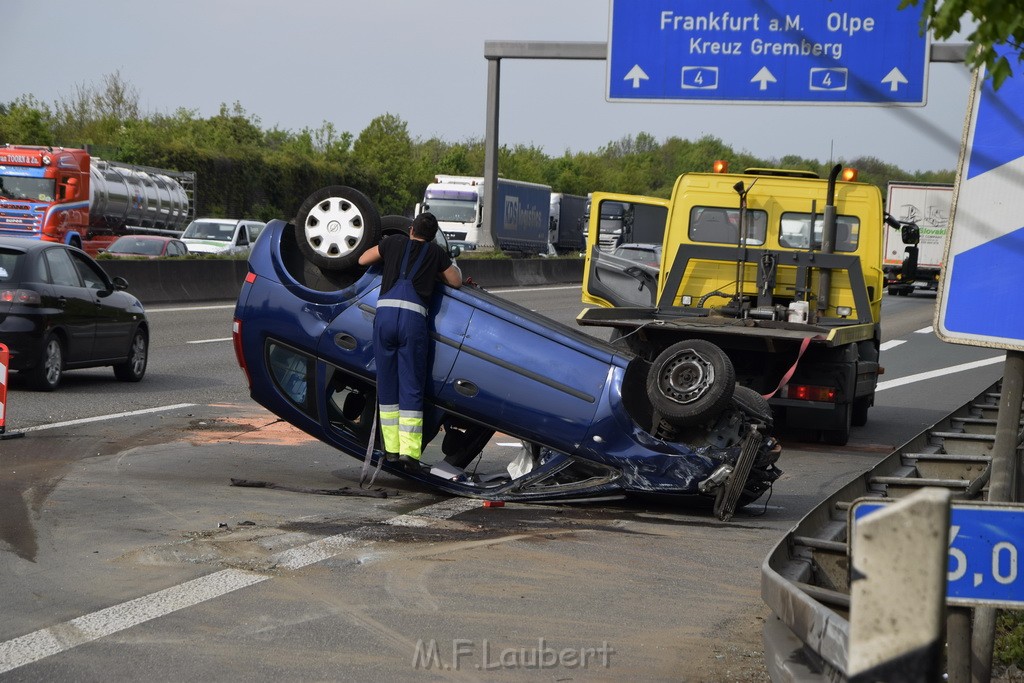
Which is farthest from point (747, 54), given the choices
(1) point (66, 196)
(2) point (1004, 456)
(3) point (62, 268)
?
(1) point (66, 196)

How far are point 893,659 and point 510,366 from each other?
6.45m

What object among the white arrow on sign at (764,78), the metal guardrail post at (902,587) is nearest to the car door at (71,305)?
the white arrow on sign at (764,78)

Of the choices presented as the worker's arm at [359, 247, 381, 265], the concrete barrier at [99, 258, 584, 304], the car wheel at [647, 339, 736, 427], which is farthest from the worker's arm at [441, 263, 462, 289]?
the concrete barrier at [99, 258, 584, 304]

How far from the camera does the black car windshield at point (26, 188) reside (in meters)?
35.4

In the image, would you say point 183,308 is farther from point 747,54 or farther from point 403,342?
point 403,342

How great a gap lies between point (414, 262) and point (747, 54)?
444 inches

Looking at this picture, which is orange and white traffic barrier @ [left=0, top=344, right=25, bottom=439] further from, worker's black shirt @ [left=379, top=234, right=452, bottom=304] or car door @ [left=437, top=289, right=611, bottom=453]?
car door @ [left=437, top=289, right=611, bottom=453]

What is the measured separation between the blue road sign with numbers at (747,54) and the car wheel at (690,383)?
34.0ft

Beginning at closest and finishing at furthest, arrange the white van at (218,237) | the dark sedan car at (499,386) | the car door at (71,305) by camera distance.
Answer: the dark sedan car at (499,386) < the car door at (71,305) < the white van at (218,237)

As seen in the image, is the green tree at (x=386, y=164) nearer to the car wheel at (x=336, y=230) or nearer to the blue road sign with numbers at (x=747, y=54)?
the blue road sign with numbers at (x=747, y=54)

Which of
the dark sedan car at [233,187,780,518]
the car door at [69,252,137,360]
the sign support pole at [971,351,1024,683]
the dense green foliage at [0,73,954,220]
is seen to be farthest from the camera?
the dense green foliage at [0,73,954,220]

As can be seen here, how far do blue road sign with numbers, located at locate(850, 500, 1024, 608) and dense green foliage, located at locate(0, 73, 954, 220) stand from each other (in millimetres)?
34022

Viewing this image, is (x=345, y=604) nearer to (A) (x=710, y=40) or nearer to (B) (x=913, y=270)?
(B) (x=913, y=270)

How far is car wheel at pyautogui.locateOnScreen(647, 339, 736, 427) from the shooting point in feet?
27.8
